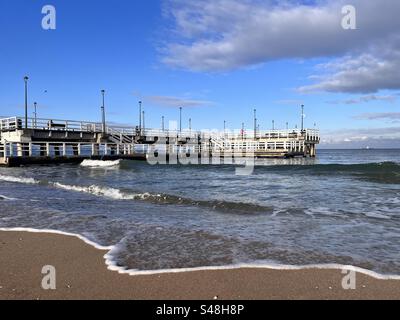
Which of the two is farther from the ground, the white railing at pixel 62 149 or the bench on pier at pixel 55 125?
the bench on pier at pixel 55 125

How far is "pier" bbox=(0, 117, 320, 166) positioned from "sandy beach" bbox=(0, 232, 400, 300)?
26.8 metres

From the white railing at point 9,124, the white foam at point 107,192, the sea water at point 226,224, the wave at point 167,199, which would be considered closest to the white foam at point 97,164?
the white railing at point 9,124

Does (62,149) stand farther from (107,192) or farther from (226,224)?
(226,224)

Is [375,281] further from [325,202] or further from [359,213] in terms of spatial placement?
[325,202]

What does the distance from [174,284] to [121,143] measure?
40748 mm

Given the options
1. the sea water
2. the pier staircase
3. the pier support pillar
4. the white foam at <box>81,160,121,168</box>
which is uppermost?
the pier staircase

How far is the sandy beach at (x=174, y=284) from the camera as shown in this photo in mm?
4020

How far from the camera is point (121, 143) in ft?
144

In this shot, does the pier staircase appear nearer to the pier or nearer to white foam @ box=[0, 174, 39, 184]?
the pier

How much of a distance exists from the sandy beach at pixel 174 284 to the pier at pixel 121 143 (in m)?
26.8

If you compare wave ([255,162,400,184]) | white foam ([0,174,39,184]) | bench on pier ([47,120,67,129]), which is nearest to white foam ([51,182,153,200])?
white foam ([0,174,39,184])

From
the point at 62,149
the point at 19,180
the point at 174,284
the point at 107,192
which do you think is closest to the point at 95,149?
the point at 62,149

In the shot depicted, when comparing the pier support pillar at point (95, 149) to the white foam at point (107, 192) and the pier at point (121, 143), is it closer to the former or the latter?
the pier at point (121, 143)

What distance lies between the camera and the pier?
3297 cm
